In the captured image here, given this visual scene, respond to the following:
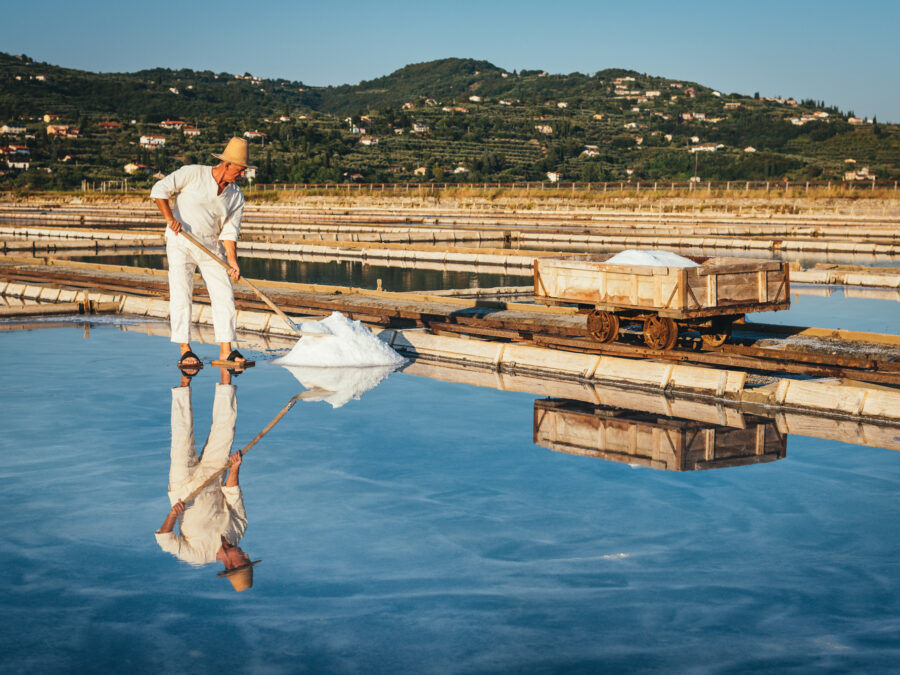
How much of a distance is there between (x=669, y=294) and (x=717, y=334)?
1286 millimetres

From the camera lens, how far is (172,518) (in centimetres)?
588

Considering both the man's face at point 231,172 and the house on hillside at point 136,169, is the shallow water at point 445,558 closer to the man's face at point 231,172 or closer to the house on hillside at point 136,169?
the man's face at point 231,172

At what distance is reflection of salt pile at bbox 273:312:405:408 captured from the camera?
35.8ft

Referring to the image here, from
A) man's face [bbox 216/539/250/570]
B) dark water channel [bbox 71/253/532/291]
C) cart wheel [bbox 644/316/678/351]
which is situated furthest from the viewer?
dark water channel [bbox 71/253/532/291]

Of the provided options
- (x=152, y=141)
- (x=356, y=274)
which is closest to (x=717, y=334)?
(x=356, y=274)

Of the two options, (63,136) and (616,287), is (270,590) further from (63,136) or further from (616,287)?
(63,136)

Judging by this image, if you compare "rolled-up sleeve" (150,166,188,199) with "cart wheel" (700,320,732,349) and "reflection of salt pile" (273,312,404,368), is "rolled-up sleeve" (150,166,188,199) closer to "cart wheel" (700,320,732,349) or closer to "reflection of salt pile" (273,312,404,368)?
"reflection of salt pile" (273,312,404,368)

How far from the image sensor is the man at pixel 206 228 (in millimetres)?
10086

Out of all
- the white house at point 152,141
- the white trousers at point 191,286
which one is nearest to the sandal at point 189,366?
the white trousers at point 191,286

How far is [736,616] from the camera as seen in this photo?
15.3 feet

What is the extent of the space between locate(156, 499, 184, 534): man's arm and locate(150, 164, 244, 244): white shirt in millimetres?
4641

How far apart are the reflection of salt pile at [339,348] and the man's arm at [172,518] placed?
192 inches

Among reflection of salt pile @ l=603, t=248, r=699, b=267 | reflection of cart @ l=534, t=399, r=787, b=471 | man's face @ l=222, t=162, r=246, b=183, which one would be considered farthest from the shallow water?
reflection of salt pile @ l=603, t=248, r=699, b=267

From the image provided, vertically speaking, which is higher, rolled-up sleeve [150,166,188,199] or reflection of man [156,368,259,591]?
rolled-up sleeve [150,166,188,199]
